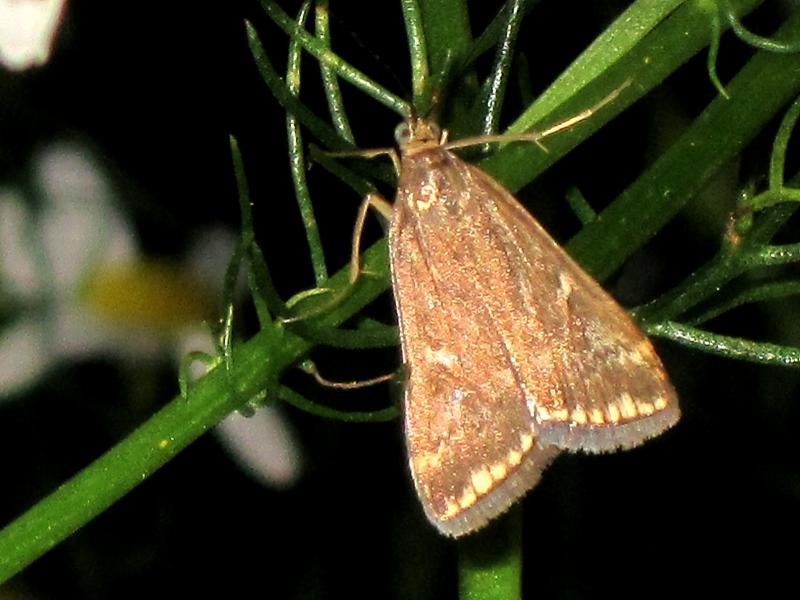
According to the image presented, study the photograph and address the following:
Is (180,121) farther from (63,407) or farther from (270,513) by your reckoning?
(270,513)

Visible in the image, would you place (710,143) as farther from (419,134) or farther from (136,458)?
(136,458)

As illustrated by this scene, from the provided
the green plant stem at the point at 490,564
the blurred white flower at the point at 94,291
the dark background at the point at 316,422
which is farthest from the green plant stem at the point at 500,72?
the blurred white flower at the point at 94,291

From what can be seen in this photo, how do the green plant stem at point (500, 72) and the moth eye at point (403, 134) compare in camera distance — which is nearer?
the green plant stem at point (500, 72)

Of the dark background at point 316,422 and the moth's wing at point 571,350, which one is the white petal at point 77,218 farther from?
the moth's wing at point 571,350

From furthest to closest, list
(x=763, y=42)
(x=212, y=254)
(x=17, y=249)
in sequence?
1. (x=212, y=254)
2. (x=17, y=249)
3. (x=763, y=42)

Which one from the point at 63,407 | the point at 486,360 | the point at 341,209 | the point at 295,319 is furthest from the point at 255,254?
the point at 63,407

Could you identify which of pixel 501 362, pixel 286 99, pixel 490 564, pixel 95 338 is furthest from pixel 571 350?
pixel 95 338
